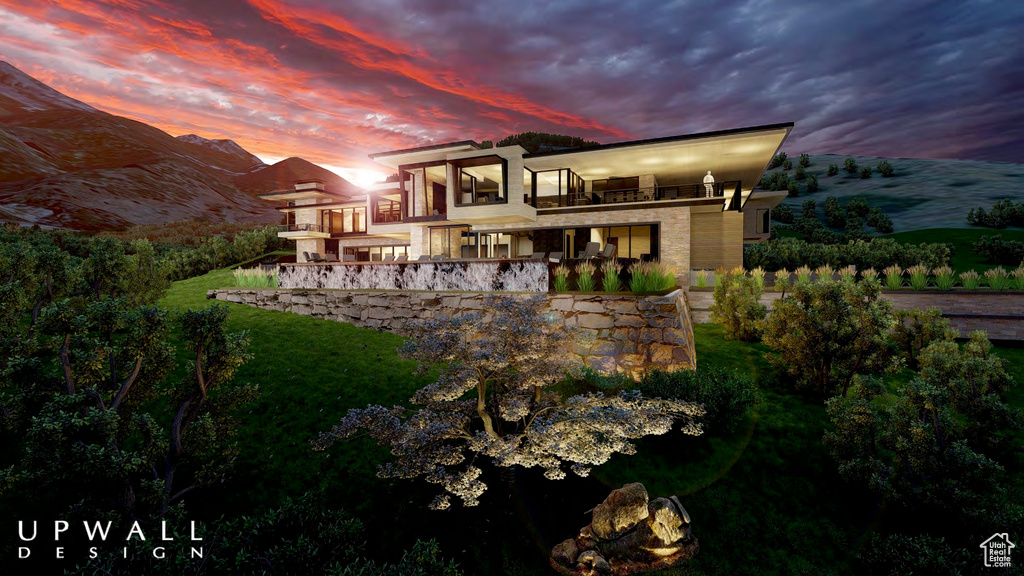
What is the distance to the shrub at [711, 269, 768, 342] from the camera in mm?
14422

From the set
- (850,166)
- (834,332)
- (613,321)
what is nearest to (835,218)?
(850,166)

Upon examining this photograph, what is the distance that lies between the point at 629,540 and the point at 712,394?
4110 millimetres

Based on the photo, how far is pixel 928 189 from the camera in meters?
83.6

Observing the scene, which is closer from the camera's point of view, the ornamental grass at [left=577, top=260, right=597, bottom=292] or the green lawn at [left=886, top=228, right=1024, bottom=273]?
the ornamental grass at [left=577, top=260, right=597, bottom=292]

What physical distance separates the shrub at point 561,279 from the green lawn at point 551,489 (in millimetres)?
5291

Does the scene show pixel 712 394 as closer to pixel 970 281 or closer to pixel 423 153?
pixel 970 281

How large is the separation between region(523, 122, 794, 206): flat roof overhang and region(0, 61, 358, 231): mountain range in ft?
111

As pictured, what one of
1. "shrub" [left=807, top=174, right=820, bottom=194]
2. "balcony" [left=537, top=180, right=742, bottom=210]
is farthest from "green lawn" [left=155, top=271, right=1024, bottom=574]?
"shrub" [left=807, top=174, right=820, bottom=194]

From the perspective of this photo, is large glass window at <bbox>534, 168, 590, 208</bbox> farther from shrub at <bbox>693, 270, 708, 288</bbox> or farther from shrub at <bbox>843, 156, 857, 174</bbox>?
shrub at <bbox>843, 156, 857, 174</bbox>

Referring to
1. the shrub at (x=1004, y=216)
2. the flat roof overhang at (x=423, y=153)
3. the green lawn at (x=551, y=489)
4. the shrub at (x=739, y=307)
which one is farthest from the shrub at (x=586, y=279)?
the shrub at (x=1004, y=216)

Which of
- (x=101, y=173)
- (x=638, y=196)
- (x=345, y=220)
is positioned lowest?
(x=638, y=196)

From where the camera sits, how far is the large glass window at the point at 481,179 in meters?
23.7

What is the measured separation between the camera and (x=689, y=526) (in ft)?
22.6

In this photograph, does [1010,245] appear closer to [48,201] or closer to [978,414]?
[978,414]
